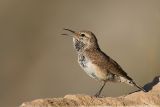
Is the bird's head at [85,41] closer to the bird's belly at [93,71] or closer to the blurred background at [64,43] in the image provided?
the bird's belly at [93,71]

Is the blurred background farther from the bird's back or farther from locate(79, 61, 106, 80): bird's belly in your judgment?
locate(79, 61, 106, 80): bird's belly

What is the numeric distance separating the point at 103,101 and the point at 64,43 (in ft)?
52.1

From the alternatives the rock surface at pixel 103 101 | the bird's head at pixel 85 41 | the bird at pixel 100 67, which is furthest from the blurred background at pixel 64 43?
the rock surface at pixel 103 101

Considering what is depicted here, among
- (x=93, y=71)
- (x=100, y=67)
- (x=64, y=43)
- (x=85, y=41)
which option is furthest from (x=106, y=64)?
(x=64, y=43)

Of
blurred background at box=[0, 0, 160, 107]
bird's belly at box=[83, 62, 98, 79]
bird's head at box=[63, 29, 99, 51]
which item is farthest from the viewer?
blurred background at box=[0, 0, 160, 107]

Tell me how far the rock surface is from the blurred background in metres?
5.92

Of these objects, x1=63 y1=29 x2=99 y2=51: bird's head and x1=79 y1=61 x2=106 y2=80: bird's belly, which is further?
x1=63 y1=29 x2=99 y2=51: bird's head

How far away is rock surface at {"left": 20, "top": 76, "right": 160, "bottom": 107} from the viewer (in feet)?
43.0

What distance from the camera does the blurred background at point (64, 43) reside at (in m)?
24.2

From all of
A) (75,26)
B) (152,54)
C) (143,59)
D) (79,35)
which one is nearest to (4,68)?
(75,26)

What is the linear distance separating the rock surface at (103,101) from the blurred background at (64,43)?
5918 mm

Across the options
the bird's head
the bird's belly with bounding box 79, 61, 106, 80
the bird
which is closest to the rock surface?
the bird

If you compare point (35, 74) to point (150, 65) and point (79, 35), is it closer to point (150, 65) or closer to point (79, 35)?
point (150, 65)

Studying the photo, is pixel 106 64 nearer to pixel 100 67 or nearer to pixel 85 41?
pixel 100 67
